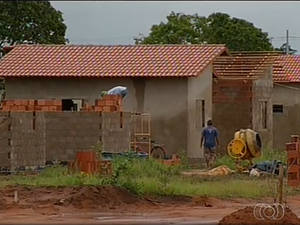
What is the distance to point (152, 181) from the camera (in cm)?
1930

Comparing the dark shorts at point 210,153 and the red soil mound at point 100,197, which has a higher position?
the dark shorts at point 210,153

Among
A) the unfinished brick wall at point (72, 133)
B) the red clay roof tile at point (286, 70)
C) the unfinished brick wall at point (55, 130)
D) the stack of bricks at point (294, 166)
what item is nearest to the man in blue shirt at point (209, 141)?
the unfinished brick wall at point (55, 130)

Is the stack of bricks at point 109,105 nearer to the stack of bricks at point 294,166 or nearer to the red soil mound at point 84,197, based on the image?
the stack of bricks at point 294,166

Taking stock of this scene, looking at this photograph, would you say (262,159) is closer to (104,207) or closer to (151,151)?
(151,151)

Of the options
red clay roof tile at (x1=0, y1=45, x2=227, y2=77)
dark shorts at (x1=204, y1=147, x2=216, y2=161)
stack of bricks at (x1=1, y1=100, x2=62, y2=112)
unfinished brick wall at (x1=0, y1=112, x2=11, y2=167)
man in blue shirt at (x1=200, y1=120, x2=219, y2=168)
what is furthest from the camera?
red clay roof tile at (x1=0, y1=45, x2=227, y2=77)

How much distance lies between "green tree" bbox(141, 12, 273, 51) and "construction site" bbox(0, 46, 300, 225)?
19.2m

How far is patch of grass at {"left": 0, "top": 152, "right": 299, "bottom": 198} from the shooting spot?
61.4 feet

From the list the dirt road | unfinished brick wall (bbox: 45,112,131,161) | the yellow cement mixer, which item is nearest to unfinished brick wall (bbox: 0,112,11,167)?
unfinished brick wall (bbox: 45,112,131,161)

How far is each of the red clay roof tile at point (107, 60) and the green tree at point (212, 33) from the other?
25.0 m

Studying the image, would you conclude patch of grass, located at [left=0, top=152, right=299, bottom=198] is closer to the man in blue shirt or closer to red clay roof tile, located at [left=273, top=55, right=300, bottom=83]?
the man in blue shirt

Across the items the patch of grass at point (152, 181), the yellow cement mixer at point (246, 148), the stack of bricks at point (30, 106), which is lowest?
the patch of grass at point (152, 181)

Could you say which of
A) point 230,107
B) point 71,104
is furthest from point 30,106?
point 230,107

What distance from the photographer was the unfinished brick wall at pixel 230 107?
3478cm

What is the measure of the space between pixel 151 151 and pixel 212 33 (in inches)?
1225
